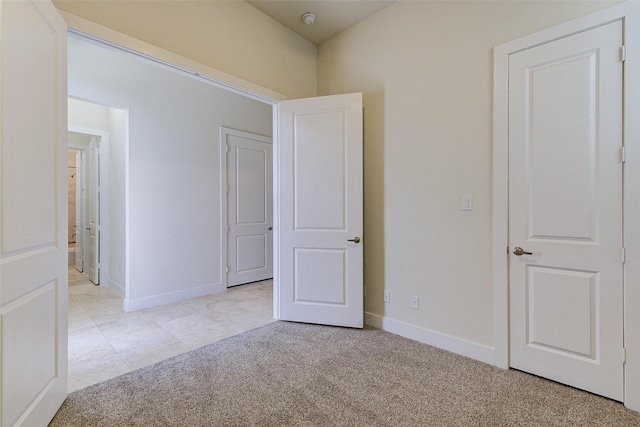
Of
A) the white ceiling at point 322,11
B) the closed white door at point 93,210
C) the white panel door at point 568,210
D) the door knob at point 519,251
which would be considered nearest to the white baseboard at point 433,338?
the white panel door at point 568,210

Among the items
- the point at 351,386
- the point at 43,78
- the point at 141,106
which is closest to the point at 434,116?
the point at 351,386

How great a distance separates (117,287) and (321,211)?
3.20m

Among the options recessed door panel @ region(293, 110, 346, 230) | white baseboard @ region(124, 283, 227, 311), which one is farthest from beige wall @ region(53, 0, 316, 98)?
white baseboard @ region(124, 283, 227, 311)

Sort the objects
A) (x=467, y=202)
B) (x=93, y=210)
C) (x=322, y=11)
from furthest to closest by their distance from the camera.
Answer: (x=93, y=210) → (x=322, y=11) → (x=467, y=202)

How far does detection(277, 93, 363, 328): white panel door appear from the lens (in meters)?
2.77

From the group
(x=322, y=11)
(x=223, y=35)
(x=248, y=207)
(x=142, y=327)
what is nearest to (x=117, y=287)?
(x=142, y=327)

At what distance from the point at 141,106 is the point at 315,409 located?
3604 mm

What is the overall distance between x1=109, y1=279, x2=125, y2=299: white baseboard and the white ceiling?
12.2 ft

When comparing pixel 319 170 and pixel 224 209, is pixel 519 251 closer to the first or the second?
pixel 319 170

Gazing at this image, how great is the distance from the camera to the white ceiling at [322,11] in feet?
8.82

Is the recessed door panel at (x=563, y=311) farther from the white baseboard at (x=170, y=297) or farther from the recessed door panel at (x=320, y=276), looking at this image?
the white baseboard at (x=170, y=297)

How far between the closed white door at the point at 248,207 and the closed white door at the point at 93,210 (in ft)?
6.74

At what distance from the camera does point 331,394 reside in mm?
1796

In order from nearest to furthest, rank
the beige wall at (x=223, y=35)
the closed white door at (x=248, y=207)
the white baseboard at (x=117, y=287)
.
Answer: the beige wall at (x=223, y=35), the white baseboard at (x=117, y=287), the closed white door at (x=248, y=207)
